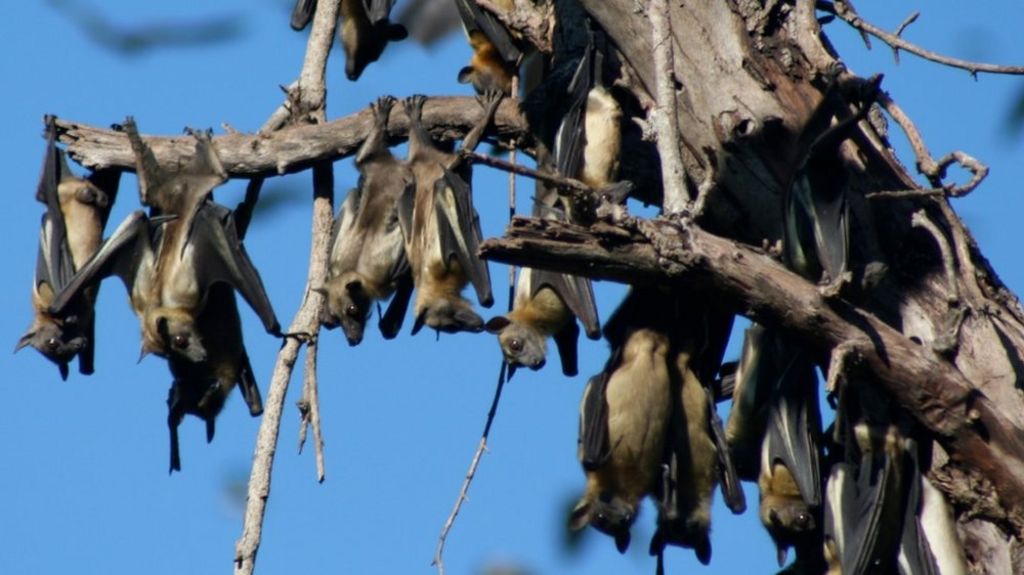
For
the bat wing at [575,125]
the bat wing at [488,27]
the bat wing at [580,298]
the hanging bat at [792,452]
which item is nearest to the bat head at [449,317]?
the bat wing at [580,298]

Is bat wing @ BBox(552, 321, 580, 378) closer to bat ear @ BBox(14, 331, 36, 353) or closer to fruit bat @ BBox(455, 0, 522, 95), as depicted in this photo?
fruit bat @ BBox(455, 0, 522, 95)

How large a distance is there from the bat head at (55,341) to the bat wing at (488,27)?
3.82 meters

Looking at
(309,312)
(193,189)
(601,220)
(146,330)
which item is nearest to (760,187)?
(601,220)

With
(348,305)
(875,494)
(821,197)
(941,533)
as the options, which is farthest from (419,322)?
(941,533)

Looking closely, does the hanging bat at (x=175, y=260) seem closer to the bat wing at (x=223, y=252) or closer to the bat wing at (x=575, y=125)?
the bat wing at (x=223, y=252)

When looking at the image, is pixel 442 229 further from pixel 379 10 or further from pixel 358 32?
pixel 358 32

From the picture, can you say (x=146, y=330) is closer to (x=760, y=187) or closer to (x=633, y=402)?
(x=633, y=402)

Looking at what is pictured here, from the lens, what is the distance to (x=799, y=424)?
28.2ft

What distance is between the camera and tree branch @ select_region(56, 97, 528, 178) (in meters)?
9.50

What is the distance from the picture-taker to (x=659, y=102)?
658 cm

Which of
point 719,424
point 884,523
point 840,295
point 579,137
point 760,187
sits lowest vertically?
point 884,523

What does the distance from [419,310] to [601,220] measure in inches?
158

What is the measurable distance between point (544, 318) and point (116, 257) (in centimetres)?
312

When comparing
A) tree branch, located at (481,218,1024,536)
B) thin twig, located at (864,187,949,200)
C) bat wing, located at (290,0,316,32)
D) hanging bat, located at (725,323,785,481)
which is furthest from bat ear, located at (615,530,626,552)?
bat wing, located at (290,0,316,32)
